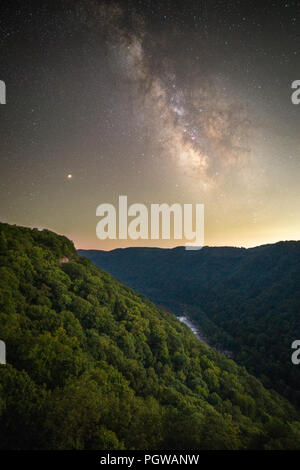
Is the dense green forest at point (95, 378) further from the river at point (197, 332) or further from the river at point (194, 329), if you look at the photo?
the river at point (194, 329)

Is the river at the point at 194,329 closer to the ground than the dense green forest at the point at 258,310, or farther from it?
closer to the ground

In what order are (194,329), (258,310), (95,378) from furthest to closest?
(194,329) < (258,310) < (95,378)

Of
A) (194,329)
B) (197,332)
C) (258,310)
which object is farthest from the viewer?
(194,329)

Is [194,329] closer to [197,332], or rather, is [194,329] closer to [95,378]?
[197,332]

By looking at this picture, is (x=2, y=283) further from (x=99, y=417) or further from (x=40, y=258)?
(x=99, y=417)

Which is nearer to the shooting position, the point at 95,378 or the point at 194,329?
the point at 95,378

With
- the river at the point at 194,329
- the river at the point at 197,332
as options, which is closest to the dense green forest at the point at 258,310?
the river at the point at 197,332

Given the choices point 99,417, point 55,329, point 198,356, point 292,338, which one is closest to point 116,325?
point 55,329

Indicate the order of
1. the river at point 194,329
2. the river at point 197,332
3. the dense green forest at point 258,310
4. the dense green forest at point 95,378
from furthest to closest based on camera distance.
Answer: the river at point 194,329 → the river at point 197,332 → the dense green forest at point 258,310 → the dense green forest at point 95,378

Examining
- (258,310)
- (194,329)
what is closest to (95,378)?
(258,310)
